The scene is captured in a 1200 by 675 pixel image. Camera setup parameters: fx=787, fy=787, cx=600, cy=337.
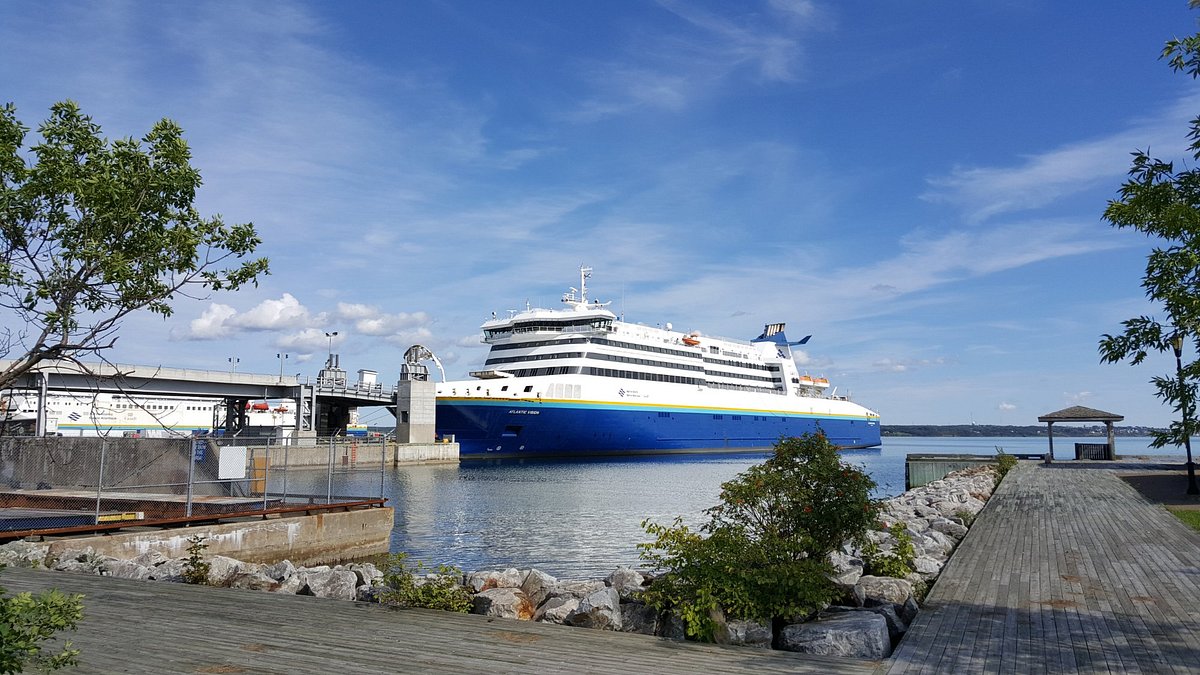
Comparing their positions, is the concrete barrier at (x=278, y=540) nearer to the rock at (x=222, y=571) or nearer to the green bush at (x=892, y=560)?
Answer: the rock at (x=222, y=571)

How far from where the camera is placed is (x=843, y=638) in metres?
6.41

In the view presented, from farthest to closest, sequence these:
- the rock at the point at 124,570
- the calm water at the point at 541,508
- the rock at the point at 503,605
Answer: the calm water at the point at 541,508, the rock at the point at 124,570, the rock at the point at 503,605

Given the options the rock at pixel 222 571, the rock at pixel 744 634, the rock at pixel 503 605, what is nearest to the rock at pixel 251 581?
the rock at pixel 222 571

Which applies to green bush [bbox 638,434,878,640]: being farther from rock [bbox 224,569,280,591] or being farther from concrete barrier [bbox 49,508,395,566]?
concrete barrier [bbox 49,508,395,566]

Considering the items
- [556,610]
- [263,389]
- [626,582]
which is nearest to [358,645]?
[556,610]

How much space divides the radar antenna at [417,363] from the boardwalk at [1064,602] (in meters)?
50.6

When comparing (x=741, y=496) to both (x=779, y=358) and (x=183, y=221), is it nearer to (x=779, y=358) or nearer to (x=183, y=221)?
(x=183, y=221)

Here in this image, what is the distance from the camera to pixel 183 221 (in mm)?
6000

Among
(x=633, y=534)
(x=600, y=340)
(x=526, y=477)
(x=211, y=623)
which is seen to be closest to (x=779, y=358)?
(x=600, y=340)

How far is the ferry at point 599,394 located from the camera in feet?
182

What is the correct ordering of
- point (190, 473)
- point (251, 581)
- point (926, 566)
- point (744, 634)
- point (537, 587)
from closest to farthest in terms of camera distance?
1. point (744, 634)
2. point (537, 587)
3. point (251, 581)
4. point (926, 566)
5. point (190, 473)

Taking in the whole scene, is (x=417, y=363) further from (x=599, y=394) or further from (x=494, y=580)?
(x=494, y=580)

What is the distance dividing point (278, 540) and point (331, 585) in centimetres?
681

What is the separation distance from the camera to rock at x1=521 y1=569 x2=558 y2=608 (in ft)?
27.1
